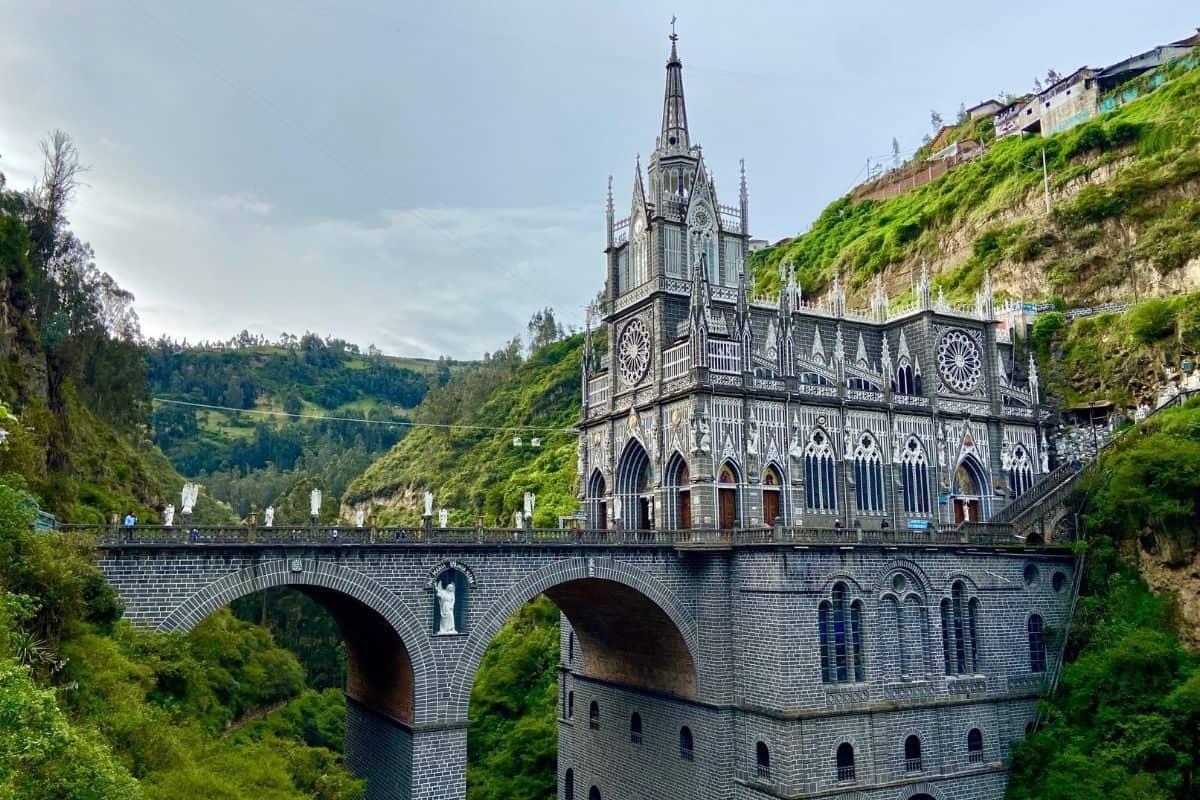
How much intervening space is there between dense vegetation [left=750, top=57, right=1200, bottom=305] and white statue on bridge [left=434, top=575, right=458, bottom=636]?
4354cm

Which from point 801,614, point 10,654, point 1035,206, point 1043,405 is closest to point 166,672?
point 10,654

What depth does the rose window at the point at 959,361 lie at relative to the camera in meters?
43.1

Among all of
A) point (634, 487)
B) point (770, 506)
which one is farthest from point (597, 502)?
point (770, 506)

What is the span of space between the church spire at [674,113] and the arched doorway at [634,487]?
47.9 ft

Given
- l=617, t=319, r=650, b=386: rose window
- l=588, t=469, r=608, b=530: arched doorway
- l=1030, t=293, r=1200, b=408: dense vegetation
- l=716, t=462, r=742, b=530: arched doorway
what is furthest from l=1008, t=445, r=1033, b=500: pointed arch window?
l=588, t=469, r=608, b=530: arched doorway

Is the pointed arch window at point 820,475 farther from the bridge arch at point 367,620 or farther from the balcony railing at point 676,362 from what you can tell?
the bridge arch at point 367,620

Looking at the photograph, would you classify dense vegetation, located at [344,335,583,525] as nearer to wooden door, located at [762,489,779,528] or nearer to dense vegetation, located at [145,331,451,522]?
dense vegetation, located at [145,331,451,522]

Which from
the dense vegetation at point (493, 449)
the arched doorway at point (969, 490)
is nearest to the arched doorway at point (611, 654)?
the arched doorway at point (969, 490)

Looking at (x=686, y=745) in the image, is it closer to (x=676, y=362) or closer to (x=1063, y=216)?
(x=676, y=362)

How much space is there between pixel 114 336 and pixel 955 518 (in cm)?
5224

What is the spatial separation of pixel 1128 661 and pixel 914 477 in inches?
465

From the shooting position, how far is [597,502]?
4272 cm

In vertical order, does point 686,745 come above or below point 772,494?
below

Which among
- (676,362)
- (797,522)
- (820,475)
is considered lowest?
(797,522)
